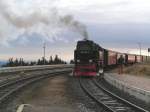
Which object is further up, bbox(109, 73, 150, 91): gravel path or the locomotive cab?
the locomotive cab

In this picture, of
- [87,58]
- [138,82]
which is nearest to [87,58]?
[87,58]

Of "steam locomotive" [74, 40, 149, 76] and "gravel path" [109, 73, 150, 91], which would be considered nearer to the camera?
"gravel path" [109, 73, 150, 91]

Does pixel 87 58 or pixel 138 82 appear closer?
pixel 138 82

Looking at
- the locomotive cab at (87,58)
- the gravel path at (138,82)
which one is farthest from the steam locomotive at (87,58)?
the gravel path at (138,82)

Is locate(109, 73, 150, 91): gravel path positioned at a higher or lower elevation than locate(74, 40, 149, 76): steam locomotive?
lower

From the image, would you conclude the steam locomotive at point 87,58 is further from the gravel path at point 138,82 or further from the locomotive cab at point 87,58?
the gravel path at point 138,82

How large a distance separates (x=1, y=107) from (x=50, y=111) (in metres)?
2.37

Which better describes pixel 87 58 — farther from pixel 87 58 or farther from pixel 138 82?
pixel 138 82

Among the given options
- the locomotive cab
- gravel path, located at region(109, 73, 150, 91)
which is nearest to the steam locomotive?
the locomotive cab

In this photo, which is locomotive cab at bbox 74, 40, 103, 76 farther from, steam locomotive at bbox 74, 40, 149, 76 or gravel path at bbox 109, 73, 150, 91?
gravel path at bbox 109, 73, 150, 91

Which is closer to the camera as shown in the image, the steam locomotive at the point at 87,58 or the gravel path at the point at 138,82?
the gravel path at the point at 138,82

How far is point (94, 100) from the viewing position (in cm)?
2095

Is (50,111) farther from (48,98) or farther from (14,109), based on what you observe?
(48,98)

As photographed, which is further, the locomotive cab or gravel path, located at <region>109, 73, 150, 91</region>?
the locomotive cab
